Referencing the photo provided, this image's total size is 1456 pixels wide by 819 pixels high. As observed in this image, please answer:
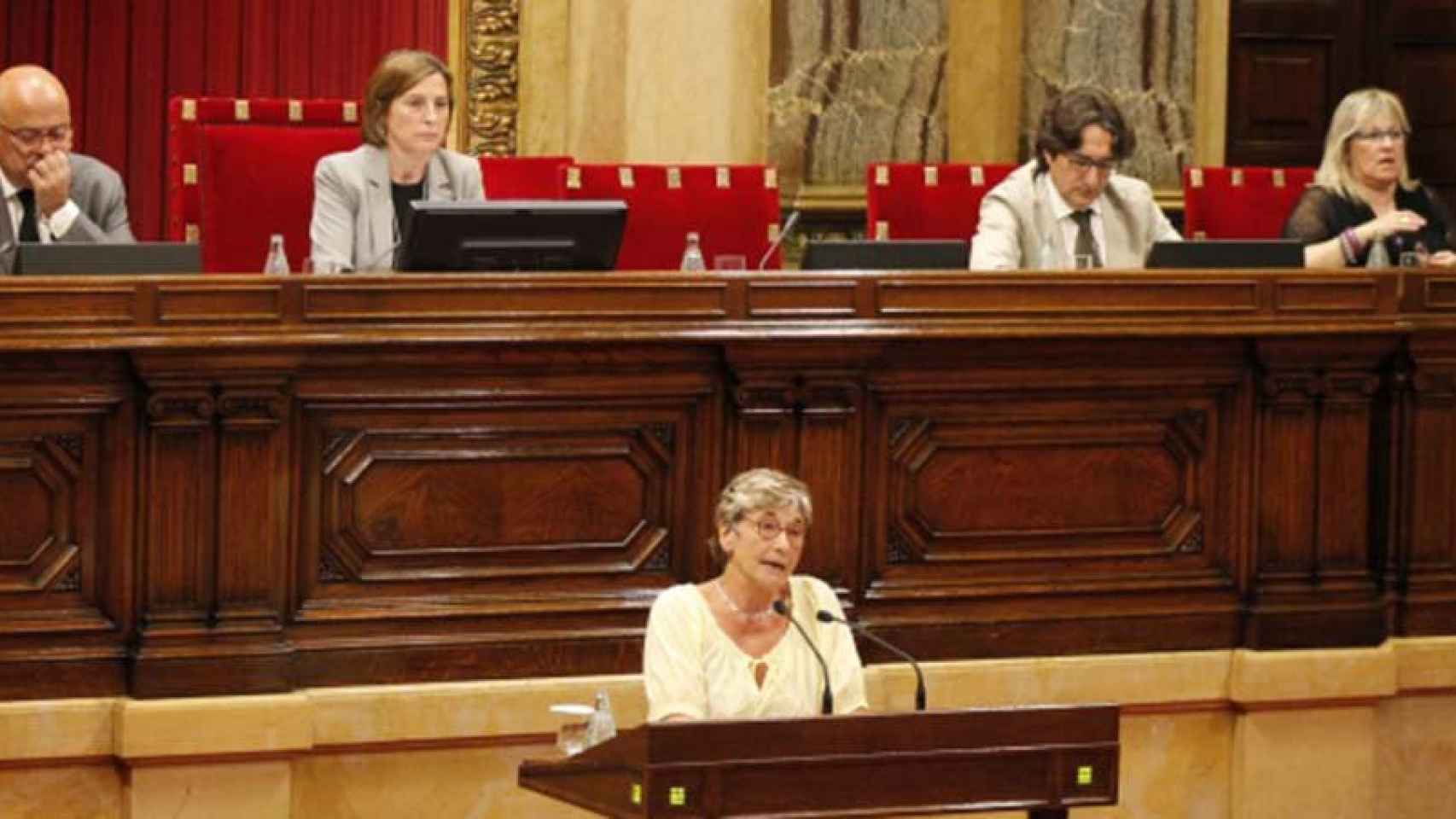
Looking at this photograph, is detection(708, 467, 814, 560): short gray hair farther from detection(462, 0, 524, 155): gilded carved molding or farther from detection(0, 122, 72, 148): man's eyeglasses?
detection(462, 0, 524, 155): gilded carved molding

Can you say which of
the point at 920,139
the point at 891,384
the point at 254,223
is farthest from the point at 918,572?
the point at 920,139

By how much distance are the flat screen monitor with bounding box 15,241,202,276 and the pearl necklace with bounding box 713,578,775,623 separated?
1189mm

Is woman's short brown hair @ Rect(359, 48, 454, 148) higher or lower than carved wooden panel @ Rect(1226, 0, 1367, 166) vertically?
lower

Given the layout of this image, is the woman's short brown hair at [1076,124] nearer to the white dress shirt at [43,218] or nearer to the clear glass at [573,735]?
the white dress shirt at [43,218]

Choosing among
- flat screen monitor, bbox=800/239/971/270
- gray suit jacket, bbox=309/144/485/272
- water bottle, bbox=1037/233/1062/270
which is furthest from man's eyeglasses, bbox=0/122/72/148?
water bottle, bbox=1037/233/1062/270

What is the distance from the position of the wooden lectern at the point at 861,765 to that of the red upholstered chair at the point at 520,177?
115 inches

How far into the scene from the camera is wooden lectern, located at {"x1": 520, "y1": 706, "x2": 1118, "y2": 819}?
459cm

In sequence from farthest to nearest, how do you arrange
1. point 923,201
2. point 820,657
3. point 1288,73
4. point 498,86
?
1. point 1288,73
2. point 498,86
3. point 923,201
4. point 820,657

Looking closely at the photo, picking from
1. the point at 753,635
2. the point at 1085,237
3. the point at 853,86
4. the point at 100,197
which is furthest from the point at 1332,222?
the point at 100,197

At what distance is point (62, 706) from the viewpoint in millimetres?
5680

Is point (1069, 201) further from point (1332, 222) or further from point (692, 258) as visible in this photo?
point (692, 258)

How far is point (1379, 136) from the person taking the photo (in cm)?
730

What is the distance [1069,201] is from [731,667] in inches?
80.8

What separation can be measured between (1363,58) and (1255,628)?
14.0 feet
